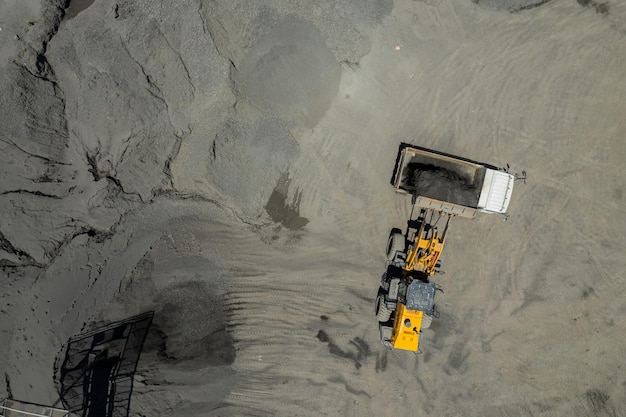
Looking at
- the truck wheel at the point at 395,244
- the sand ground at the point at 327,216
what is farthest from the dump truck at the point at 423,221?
the sand ground at the point at 327,216

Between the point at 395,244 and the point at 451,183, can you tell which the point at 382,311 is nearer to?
the point at 395,244

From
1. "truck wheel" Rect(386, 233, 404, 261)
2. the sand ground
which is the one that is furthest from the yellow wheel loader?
the sand ground

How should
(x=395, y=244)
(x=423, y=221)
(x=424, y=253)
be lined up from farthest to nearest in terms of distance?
(x=423, y=221) → (x=395, y=244) → (x=424, y=253)

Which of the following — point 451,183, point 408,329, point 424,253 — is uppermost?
point 451,183

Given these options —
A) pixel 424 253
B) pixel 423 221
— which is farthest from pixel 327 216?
pixel 424 253

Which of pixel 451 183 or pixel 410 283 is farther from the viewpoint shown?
pixel 451 183

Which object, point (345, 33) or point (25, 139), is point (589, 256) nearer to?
→ point (345, 33)
